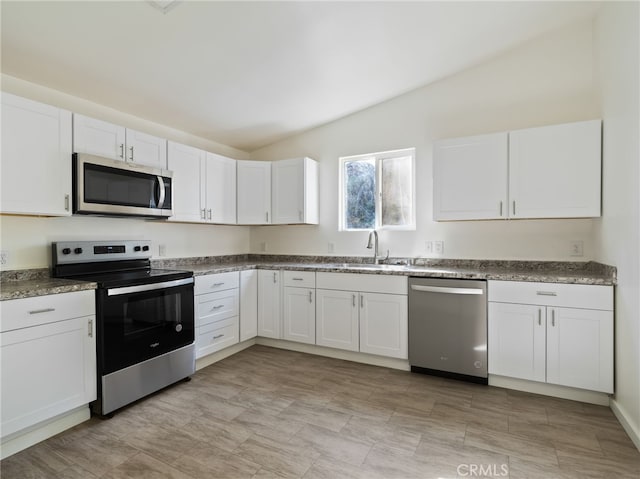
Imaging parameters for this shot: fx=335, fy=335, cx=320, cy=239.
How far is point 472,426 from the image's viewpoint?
6.98 feet

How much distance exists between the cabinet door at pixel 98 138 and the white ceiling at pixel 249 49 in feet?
1.07

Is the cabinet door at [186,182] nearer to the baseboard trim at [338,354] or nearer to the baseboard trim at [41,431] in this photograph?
the baseboard trim at [338,354]

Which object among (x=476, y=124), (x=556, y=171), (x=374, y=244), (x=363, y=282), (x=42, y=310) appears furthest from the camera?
(x=374, y=244)

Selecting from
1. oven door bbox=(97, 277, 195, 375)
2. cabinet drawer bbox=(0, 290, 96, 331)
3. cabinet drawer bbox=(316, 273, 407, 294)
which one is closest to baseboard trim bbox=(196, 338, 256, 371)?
oven door bbox=(97, 277, 195, 375)

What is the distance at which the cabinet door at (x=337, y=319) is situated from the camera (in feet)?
10.5

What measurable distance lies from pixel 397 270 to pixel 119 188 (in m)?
2.42

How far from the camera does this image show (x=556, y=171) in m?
2.64

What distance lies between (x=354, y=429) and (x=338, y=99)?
2.99 m

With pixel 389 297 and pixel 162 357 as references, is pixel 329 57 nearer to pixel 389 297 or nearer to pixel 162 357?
pixel 389 297

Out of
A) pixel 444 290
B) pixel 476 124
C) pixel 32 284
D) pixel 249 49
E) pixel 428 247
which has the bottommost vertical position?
pixel 444 290

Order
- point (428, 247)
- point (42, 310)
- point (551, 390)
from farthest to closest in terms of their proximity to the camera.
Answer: point (428, 247) → point (551, 390) → point (42, 310)

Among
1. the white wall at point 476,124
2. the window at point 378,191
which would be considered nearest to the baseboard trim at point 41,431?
the white wall at point 476,124

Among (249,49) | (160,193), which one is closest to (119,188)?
(160,193)

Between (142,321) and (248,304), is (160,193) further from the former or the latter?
(248,304)
